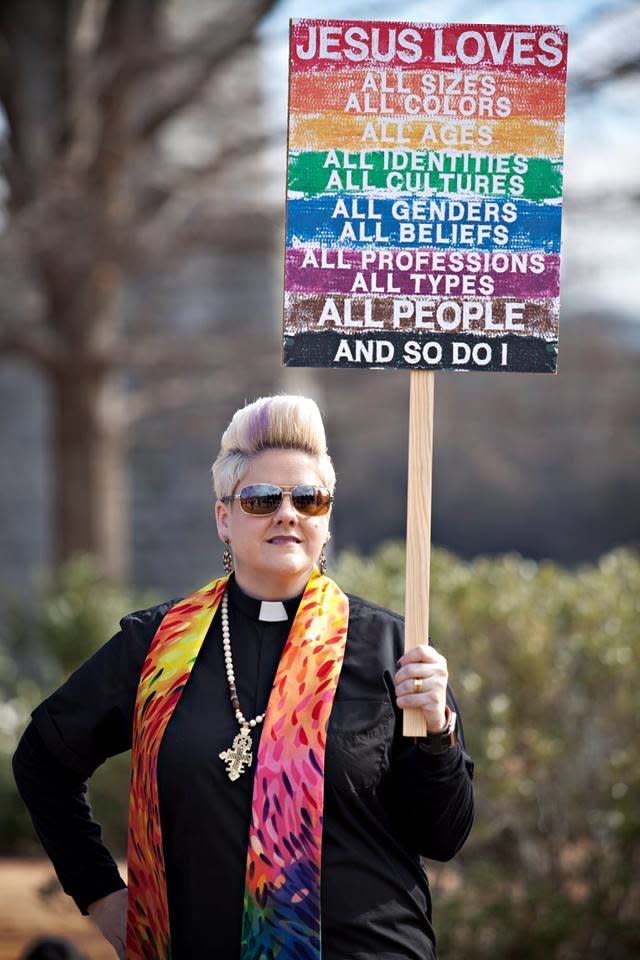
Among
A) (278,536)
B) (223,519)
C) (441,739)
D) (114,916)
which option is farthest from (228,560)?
(114,916)

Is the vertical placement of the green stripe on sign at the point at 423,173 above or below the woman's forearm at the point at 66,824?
above

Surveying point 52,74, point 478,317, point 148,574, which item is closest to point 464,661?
point 478,317

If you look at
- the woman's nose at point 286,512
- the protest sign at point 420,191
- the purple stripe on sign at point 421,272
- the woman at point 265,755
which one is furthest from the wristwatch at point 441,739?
the purple stripe on sign at point 421,272

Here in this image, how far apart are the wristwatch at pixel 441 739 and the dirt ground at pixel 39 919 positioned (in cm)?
267

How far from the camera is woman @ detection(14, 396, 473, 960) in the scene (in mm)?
2289

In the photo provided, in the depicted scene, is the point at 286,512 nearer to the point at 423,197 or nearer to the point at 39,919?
the point at 423,197

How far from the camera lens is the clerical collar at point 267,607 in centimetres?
251

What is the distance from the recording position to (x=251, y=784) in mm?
2324

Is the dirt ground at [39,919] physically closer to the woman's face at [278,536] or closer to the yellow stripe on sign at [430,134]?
the woman's face at [278,536]

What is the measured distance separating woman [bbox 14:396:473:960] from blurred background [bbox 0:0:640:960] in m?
1.93

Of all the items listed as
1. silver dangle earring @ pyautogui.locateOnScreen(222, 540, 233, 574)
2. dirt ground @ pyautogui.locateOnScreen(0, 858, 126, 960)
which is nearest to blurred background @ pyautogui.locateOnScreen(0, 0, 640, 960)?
dirt ground @ pyautogui.locateOnScreen(0, 858, 126, 960)

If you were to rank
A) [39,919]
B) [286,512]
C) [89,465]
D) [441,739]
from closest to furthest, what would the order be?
1. [441,739]
2. [286,512]
3. [39,919]
4. [89,465]

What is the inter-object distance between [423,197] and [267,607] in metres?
0.88

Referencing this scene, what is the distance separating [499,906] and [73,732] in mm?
2264
